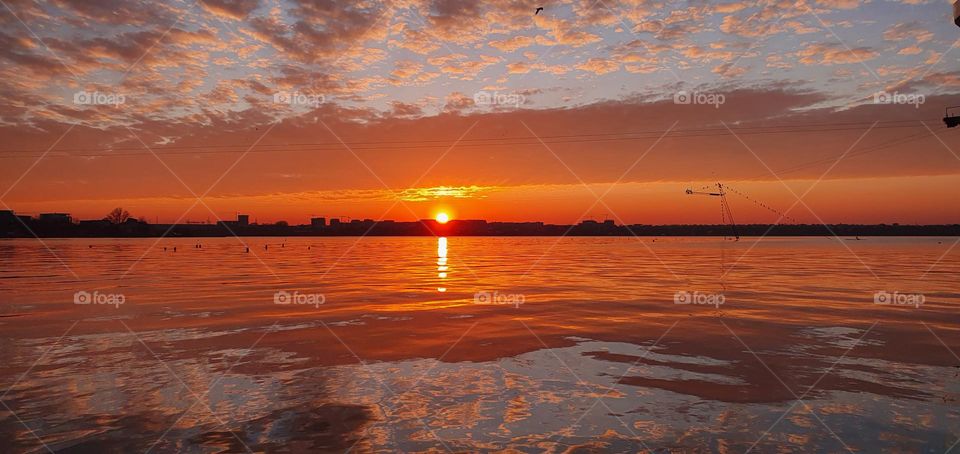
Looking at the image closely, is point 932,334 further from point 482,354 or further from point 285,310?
point 285,310

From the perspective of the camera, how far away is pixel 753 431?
9.11m

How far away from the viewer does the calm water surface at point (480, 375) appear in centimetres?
886

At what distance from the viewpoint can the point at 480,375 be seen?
501 inches

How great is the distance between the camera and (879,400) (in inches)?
418

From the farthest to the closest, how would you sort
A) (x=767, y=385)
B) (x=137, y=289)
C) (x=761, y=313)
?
1. (x=137, y=289)
2. (x=761, y=313)
3. (x=767, y=385)

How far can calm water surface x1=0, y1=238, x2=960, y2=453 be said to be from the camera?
8.86 meters

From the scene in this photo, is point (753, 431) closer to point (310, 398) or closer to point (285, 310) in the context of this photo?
point (310, 398)

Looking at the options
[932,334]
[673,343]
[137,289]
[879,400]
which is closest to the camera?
[879,400]

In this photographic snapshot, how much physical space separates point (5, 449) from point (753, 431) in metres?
11.3

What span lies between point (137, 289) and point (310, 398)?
25.7 m

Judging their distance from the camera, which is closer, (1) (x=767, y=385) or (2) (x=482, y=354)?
(1) (x=767, y=385)

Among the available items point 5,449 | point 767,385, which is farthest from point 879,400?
point 5,449

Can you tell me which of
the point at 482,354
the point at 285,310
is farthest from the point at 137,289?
the point at 482,354

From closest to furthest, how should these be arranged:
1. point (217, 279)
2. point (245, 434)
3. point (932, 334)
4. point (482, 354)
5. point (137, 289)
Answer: point (245, 434)
point (482, 354)
point (932, 334)
point (137, 289)
point (217, 279)
